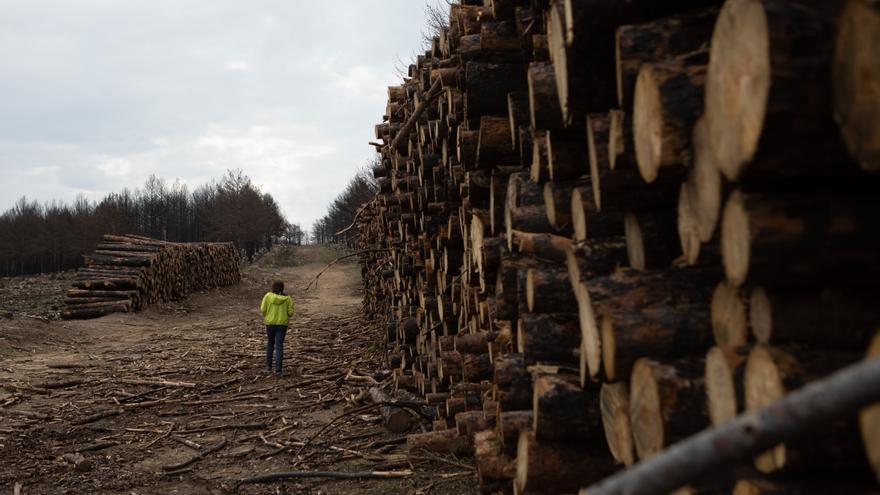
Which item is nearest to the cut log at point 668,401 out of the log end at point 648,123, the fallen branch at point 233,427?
the log end at point 648,123

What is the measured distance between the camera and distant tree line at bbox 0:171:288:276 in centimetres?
4862

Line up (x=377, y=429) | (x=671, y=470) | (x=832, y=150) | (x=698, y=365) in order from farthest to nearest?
(x=377, y=429) → (x=698, y=365) → (x=832, y=150) → (x=671, y=470)

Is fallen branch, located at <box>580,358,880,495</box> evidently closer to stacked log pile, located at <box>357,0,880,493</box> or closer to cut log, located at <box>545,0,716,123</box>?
stacked log pile, located at <box>357,0,880,493</box>

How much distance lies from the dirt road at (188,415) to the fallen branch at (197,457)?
0.09ft

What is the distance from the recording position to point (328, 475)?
570 centimetres

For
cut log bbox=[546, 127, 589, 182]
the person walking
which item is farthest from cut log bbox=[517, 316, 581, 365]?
the person walking

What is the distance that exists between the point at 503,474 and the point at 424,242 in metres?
3.55

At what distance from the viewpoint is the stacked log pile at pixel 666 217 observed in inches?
55.3

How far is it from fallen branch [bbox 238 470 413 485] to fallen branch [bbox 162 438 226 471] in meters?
0.92

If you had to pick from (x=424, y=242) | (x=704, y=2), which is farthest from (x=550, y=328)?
(x=424, y=242)

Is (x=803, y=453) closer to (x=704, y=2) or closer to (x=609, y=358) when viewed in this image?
(x=609, y=358)

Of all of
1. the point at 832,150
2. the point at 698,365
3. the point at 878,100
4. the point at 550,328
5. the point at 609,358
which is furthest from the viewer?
the point at 550,328

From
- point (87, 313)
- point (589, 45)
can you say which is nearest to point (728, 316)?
point (589, 45)

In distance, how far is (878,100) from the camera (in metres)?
1.23
